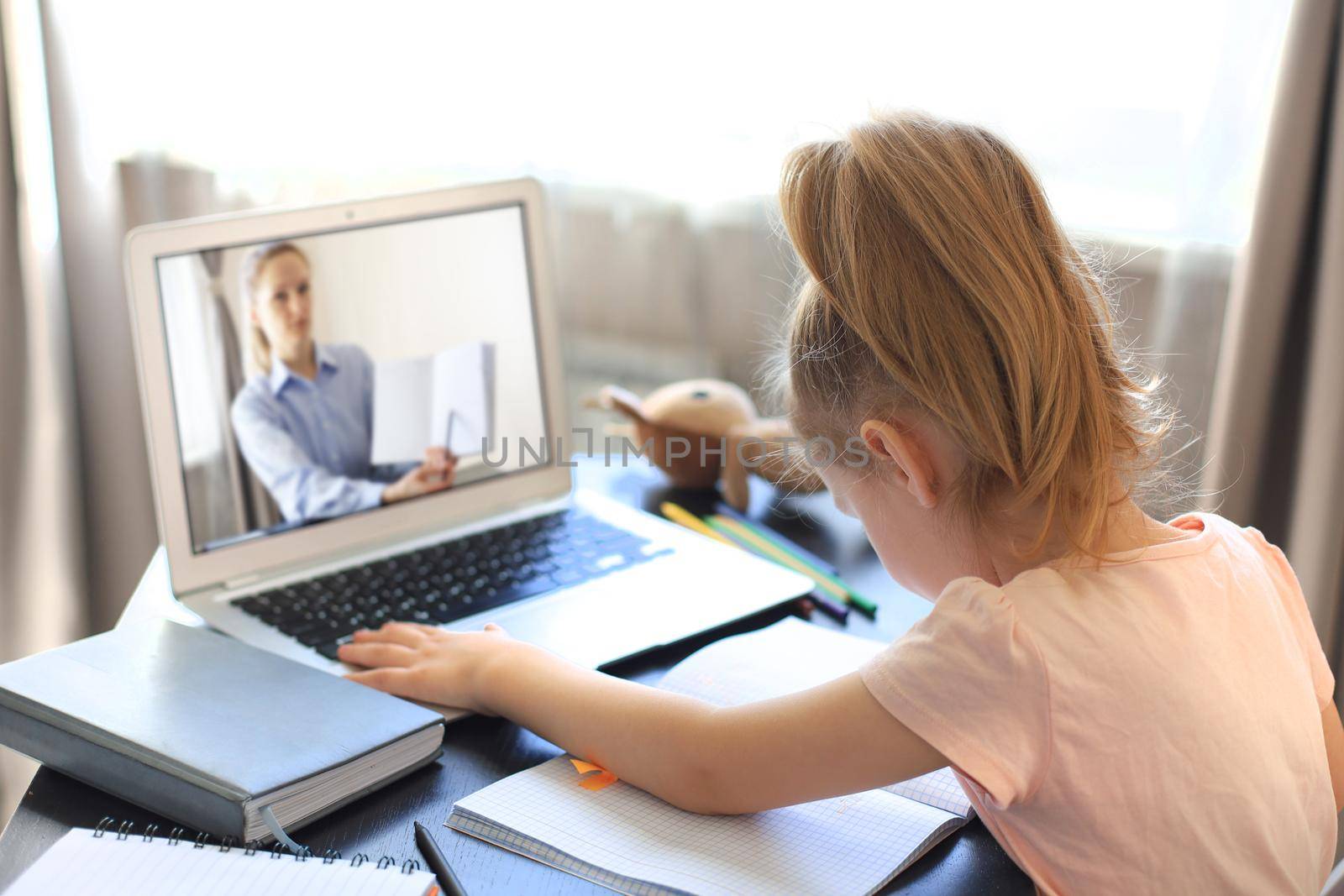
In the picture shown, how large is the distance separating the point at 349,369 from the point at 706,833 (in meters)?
0.53

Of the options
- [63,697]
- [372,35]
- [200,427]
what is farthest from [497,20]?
[63,697]

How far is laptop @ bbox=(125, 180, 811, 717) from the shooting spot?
877 mm

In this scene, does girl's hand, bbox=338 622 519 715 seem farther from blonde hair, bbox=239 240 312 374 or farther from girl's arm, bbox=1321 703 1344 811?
girl's arm, bbox=1321 703 1344 811

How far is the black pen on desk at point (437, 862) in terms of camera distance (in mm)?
571

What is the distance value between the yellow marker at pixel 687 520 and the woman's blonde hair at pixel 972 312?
0.42 meters

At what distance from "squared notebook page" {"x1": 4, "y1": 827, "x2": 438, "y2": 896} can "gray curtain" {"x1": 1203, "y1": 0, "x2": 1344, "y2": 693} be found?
1.08 metres

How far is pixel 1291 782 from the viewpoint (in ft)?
1.98

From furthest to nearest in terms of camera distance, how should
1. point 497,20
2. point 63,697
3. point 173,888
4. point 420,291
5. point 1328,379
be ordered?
point 497,20
point 1328,379
point 420,291
point 63,697
point 173,888

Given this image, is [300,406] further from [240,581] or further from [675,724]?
[675,724]

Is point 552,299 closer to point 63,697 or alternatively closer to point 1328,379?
point 63,697

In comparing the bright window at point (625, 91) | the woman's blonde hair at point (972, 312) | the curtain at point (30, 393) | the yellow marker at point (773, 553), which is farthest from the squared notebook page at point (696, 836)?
the curtain at point (30, 393)

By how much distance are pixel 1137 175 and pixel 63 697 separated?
1419 millimetres

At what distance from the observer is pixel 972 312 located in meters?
0.58

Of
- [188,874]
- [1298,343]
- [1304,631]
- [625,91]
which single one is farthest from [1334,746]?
[625,91]
